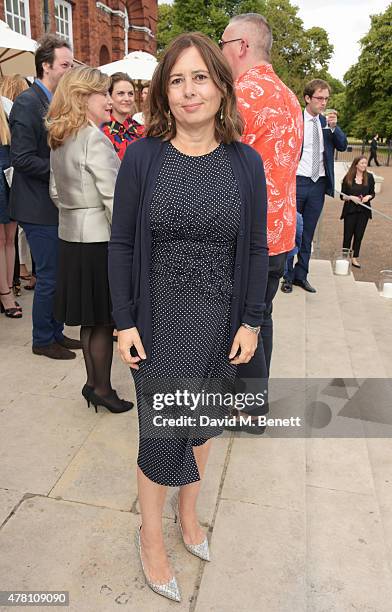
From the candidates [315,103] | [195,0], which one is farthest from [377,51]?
[315,103]

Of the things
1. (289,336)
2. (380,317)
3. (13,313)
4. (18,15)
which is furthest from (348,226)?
(18,15)

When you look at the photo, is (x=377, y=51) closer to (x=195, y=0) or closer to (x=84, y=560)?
(x=195, y=0)

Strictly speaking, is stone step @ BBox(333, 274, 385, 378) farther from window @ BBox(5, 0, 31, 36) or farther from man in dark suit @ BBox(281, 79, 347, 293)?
window @ BBox(5, 0, 31, 36)

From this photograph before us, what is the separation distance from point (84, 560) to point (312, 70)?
5519 centimetres

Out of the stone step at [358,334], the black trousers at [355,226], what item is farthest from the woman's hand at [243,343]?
the black trousers at [355,226]

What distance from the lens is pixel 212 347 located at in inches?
75.3

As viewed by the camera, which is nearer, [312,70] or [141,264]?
[141,264]

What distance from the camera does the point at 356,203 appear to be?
9133mm

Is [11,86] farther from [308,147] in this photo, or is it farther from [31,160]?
[308,147]

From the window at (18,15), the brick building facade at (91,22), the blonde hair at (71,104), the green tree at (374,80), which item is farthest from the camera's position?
the green tree at (374,80)

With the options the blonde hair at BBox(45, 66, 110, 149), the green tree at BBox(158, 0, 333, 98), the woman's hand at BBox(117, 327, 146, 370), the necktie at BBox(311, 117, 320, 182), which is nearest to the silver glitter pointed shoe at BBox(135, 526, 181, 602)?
the woman's hand at BBox(117, 327, 146, 370)

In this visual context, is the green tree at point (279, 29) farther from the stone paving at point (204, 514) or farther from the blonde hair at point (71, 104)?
the stone paving at point (204, 514)

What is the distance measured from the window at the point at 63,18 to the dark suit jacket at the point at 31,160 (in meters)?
14.2

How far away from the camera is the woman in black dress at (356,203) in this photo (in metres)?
9.16
